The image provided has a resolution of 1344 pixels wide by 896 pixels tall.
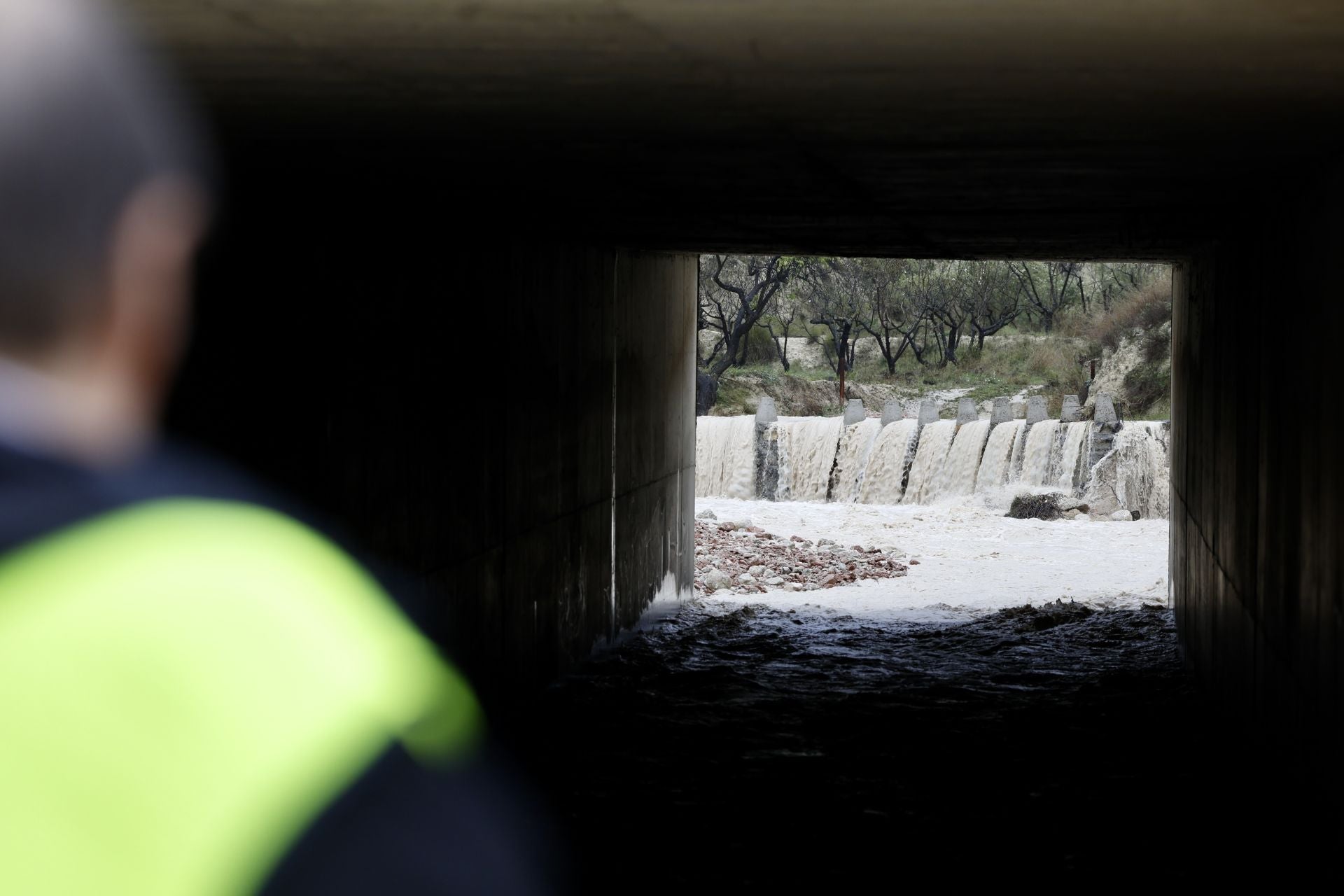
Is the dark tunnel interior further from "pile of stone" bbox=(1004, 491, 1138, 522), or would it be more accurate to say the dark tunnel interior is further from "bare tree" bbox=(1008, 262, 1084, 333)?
"bare tree" bbox=(1008, 262, 1084, 333)

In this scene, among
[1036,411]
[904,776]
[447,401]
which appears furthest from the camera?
[1036,411]

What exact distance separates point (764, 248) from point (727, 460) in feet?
59.1

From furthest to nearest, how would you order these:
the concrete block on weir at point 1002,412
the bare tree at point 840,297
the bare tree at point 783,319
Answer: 1. the bare tree at point 783,319
2. the bare tree at point 840,297
3. the concrete block on weir at point 1002,412

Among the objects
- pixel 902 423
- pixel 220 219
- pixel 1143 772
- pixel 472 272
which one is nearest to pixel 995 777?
pixel 1143 772

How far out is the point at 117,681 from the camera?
2.67ft

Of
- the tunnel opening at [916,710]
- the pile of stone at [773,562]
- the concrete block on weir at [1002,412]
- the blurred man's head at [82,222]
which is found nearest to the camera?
the blurred man's head at [82,222]

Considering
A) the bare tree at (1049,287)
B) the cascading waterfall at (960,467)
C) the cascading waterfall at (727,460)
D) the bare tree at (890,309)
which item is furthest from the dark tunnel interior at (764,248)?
the bare tree at (1049,287)

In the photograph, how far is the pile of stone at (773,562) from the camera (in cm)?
1560

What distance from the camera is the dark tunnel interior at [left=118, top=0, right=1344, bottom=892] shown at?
3186 millimetres

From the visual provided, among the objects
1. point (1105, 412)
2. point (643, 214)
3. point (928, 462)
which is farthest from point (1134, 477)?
point (643, 214)

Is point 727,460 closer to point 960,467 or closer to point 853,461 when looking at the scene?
point 853,461

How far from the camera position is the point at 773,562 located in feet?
56.4

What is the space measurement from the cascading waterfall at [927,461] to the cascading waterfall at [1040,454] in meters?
1.64

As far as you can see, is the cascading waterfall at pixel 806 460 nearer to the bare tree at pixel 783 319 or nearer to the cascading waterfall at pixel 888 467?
the cascading waterfall at pixel 888 467
